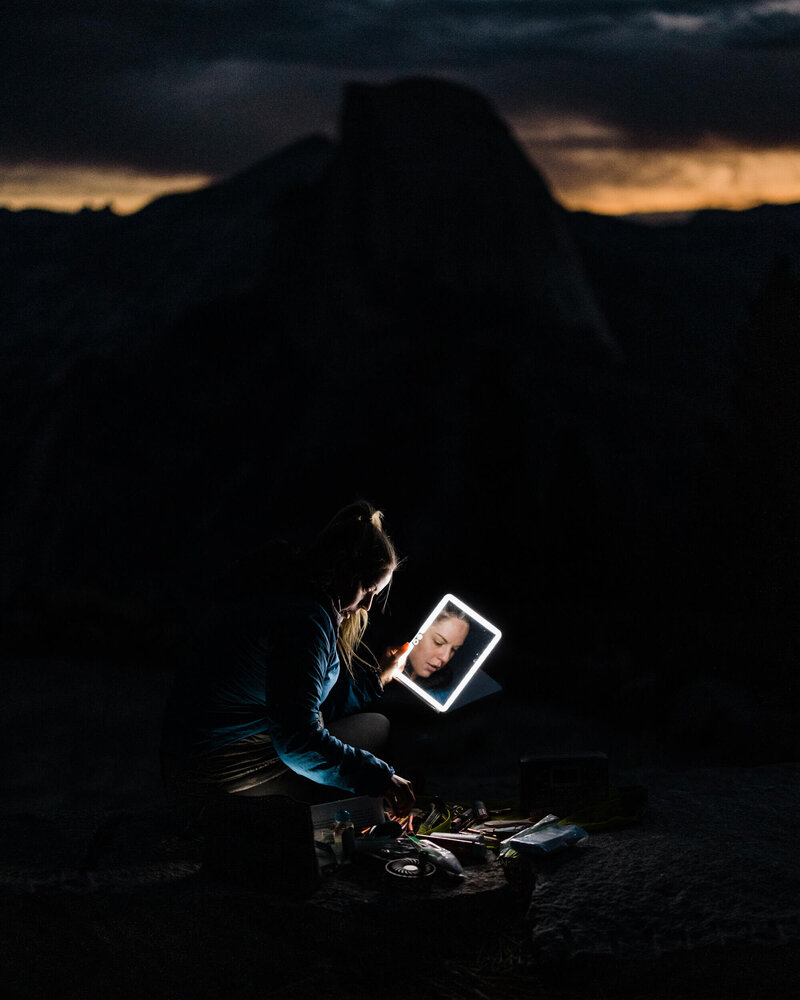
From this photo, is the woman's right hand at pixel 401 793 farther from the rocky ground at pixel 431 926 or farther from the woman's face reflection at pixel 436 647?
the woman's face reflection at pixel 436 647

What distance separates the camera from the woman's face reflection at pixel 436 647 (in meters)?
3.60

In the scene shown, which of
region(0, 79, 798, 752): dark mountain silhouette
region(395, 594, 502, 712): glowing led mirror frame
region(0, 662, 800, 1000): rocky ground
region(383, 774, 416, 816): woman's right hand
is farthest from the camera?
region(0, 79, 798, 752): dark mountain silhouette

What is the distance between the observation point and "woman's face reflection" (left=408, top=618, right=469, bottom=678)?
3600 millimetres

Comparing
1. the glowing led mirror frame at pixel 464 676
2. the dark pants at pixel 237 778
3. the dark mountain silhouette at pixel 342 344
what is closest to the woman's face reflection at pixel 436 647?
the glowing led mirror frame at pixel 464 676

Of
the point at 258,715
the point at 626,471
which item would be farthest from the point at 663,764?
the point at 626,471

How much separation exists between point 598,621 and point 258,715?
10136mm

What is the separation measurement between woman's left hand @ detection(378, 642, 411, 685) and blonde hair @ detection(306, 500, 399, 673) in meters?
0.59

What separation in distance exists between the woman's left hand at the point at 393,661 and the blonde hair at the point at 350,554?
→ 0.59 m

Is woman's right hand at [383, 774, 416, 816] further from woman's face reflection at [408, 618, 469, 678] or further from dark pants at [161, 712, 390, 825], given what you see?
woman's face reflection at [408, 618, 469, 678]

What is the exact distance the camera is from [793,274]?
11.3m

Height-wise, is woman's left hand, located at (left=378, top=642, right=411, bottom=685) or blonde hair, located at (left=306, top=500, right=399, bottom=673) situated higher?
blonde hair, located at (left=306, top=500, right=399, bottom=673)

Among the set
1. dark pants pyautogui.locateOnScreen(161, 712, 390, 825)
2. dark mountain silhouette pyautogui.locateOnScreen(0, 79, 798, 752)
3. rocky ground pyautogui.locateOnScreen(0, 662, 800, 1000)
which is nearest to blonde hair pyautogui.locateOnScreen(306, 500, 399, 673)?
dark pants pyautogui.locateOnScreen(161, 712, 390, 825)

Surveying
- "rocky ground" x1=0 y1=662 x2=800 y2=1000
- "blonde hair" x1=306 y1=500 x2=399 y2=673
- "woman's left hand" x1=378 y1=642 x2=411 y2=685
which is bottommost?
"rocky ground" x1=0 y1=662 x2=800 y2=1000

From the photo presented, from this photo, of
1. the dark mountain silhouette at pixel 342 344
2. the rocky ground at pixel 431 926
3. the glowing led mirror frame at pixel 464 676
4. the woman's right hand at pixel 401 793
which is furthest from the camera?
the dark mountain silhouette at pixel 342 344
